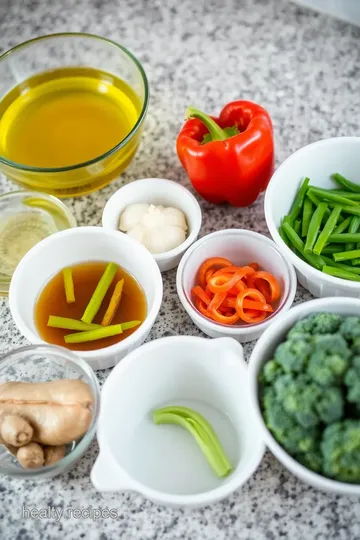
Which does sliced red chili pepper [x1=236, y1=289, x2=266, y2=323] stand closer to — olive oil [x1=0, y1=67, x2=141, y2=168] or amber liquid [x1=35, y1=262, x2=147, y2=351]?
amber liquid [x1=35, y1=262, x2=147, y2=351]

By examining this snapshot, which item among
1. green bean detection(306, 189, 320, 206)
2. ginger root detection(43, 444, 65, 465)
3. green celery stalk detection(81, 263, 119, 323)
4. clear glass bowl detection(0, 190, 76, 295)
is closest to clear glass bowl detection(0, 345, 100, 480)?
ginger root detection(43, 444, 65, 465)

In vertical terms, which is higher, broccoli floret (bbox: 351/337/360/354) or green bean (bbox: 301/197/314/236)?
broccoli floret (bbox: 351/337/360/354)

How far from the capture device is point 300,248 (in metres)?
1.24

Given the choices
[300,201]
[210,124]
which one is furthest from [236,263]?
[210,124]

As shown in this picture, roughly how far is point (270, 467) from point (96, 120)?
79 centimetres

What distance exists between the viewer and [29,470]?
976 millimetres

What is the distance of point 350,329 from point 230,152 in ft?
1.48

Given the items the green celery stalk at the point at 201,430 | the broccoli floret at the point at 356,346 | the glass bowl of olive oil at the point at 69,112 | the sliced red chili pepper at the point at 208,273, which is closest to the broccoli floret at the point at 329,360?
the broccoli floret at the point at 356,346

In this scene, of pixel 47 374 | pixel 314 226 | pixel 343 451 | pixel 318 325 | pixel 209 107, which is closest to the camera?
pixel 343 451

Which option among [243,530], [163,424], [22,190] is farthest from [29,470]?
[22,190]

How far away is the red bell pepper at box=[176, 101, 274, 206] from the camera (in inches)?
50.3

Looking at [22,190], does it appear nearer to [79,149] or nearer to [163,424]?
[79,149]

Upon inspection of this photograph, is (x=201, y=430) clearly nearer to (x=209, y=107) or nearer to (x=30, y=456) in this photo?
(x=30, y=456)

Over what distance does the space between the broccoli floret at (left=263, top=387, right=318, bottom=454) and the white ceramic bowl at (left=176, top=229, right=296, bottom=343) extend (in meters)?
0.22
